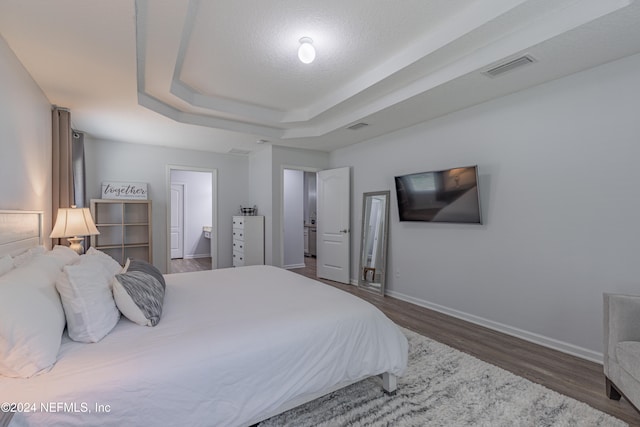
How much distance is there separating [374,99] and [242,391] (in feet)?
10.6

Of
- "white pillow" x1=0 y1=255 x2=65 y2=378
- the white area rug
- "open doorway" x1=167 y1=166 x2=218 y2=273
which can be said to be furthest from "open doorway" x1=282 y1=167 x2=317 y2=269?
"white pillow" x1=0 y1=255 x2=65 y2=378

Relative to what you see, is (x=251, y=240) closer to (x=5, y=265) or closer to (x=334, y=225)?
(x=334, y=225)

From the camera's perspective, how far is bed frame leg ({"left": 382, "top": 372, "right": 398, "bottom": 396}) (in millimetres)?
2016

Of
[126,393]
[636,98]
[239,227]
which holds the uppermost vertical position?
[636,98]

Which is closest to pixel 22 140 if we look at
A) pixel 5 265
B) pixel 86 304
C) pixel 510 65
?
pixel 5 265

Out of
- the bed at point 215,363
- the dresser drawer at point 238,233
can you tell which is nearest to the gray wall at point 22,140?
the bed at point 215,363

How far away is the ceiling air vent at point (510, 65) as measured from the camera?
7.89ft

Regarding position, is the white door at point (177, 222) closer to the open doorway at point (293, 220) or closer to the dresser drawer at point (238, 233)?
the dresser drawer at point (238, 233)

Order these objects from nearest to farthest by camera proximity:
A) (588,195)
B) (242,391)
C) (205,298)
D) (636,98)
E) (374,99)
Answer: (242,391) < (205,298) < (636,98) < (588,195) < (374,99)

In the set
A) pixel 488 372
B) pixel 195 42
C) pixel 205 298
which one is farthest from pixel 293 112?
pixel 488 372

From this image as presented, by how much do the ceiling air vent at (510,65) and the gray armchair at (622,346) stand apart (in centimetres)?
187

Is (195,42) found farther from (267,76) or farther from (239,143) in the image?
(239,143)

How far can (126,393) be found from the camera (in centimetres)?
120

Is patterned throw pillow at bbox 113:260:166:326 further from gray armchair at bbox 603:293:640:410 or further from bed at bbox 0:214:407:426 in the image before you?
gray armchair at bbox 603:293:640:410
